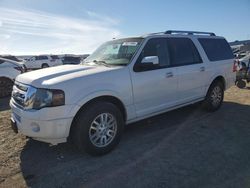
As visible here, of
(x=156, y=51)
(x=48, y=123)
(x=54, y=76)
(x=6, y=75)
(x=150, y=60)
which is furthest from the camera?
(x=6, y=75)

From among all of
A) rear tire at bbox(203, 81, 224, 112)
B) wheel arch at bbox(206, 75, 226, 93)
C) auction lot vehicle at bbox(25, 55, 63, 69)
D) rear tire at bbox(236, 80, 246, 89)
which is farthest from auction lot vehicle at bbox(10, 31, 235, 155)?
auction lot vehicle at bbox(25, 55, 63, 69)

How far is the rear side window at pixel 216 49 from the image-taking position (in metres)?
6.15

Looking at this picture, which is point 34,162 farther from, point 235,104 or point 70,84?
point 235,104

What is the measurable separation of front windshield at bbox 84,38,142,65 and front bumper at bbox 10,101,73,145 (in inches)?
56.2

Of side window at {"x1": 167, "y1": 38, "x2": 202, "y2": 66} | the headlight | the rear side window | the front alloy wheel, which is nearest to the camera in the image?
the headlight

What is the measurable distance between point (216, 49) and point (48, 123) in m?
4.67

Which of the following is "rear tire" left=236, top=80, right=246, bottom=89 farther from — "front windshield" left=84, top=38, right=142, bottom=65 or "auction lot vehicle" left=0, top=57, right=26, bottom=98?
"auction lot vehicle" left=0, top=57, right=26, bottom=98

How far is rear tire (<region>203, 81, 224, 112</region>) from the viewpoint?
6323mm

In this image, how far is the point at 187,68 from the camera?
17.8 feet

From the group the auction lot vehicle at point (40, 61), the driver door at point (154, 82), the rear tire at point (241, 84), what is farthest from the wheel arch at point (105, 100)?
the auction lot vehicle at point (40, 61)

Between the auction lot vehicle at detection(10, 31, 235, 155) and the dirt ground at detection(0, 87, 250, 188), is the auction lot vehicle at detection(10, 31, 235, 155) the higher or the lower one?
the higher one

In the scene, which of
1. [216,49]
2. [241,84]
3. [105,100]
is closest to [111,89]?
[105,100]

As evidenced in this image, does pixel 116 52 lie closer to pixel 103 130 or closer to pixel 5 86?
pixel 103 130

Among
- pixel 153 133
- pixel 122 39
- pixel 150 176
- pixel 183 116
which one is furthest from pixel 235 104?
pixel 150 176
